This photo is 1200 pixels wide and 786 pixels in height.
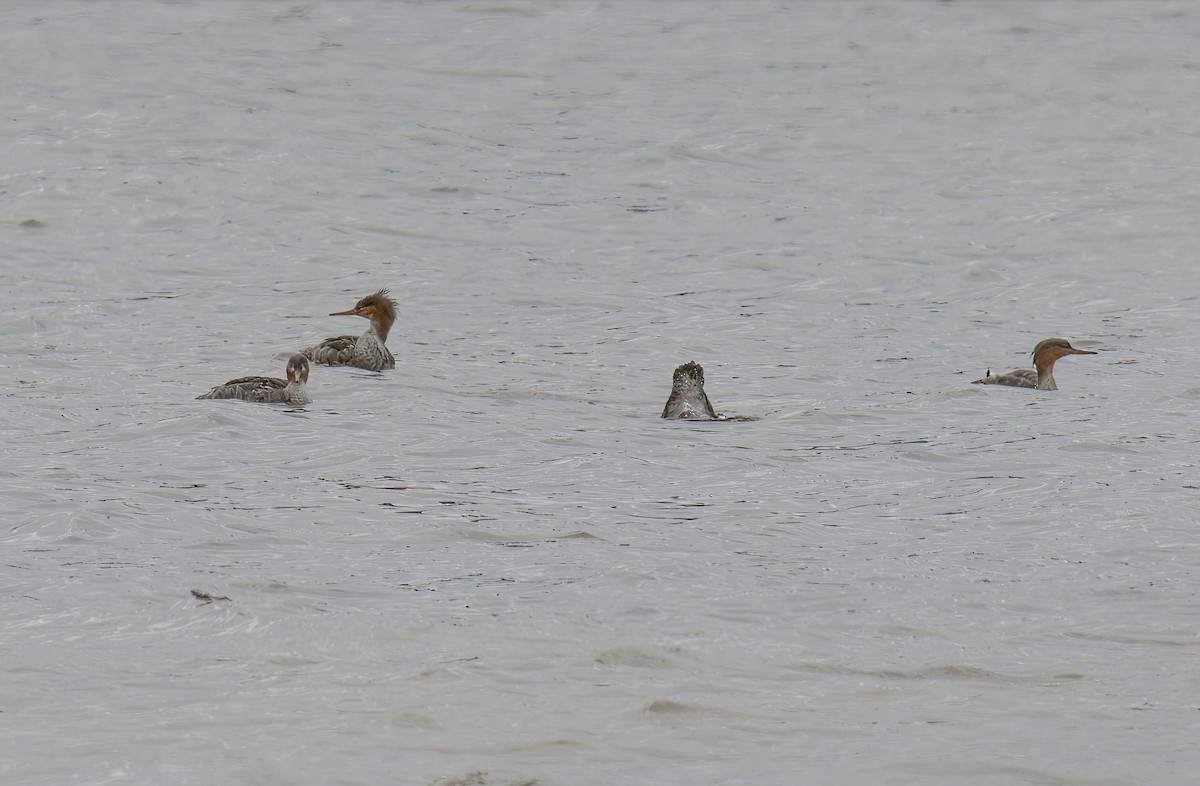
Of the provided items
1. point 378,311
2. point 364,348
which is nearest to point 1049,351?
point 364,348

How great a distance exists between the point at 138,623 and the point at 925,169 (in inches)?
861

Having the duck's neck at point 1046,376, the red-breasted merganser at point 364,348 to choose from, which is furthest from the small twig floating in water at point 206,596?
the duck's neck at point 1046,376

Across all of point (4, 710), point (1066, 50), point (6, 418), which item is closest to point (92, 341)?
point (6, 418)

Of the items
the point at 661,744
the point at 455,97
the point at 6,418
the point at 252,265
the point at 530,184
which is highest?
the point at 455,97

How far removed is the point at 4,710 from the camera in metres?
7.54

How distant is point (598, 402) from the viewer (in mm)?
16344

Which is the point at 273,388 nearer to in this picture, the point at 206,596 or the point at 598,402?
the point at 598,402

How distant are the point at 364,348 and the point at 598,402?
293 centimetres

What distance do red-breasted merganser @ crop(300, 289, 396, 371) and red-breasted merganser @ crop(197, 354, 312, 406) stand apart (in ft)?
6.21

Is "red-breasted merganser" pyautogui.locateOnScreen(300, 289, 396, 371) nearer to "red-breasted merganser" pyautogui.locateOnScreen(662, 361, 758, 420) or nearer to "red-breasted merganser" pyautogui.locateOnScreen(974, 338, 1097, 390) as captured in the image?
"red-breasted merganser" pyautogui.locateOnScreen(662, 361, 758, 420)

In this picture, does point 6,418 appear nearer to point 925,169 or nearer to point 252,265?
point 252,265

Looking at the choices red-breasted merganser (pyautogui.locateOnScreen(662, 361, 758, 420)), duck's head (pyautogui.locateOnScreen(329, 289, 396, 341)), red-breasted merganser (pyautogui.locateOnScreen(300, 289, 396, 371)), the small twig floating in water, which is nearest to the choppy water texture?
the small twig floating in water

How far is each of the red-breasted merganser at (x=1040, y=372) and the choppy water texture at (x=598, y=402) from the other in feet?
0.89

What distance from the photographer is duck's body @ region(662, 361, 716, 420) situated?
15.4m
